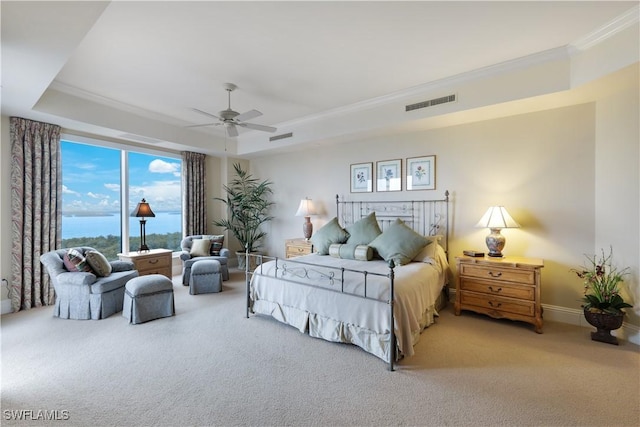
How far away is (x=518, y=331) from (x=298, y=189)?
4502 mm

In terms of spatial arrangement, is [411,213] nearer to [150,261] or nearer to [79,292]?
[150,261]

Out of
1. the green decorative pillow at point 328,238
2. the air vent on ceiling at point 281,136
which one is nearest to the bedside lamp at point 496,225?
the green decorative pillow at point 328,238

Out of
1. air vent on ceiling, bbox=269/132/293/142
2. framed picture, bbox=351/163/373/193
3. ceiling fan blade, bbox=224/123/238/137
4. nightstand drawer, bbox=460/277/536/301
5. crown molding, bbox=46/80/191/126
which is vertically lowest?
nightstand drawer, bbox=460/277/536/301

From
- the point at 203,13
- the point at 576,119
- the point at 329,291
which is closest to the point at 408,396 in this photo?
the point at 329,291

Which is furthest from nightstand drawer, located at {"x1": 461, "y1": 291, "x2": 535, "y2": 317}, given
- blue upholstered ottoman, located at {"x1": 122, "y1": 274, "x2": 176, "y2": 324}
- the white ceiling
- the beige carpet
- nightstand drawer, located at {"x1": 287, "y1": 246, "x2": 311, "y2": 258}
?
blue upholstered ottoman, located at {"x1": 122, "y1": 274, "x2": 176, "y2": 324}

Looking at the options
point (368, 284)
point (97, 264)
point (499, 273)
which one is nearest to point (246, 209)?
point (97, 264)

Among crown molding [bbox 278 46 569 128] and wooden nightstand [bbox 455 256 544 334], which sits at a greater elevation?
crown molding [bbox 278 46 569 128]

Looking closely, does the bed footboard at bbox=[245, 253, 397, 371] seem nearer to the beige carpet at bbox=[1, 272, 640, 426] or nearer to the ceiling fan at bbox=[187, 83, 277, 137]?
the beige carpet at bbox=[1, 272, 640, 426]

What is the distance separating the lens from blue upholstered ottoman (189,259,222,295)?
15.8 feet

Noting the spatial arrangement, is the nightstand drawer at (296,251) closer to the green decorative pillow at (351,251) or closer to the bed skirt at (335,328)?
the green decorative pillow at (351,251)

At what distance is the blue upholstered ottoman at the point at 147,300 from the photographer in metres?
3.59

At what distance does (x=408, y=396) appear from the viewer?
87.7 inches

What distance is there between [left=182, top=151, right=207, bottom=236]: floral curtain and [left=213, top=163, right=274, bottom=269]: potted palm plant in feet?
1.36

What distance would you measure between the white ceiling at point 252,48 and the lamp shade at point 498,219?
178cm
